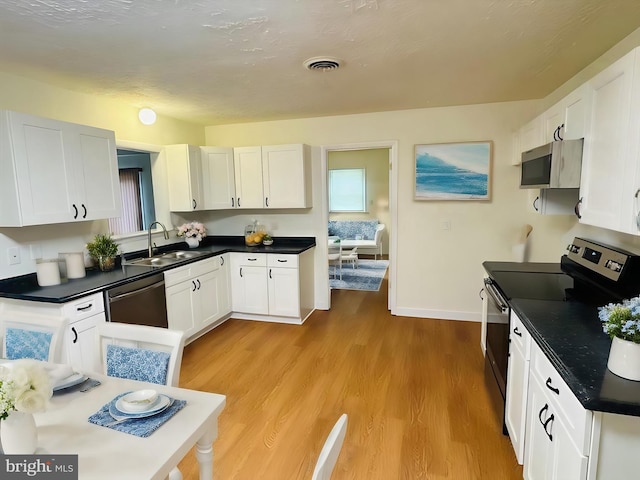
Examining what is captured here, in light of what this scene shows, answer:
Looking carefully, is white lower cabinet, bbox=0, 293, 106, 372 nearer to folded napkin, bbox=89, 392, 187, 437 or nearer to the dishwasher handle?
the dishwasher handle

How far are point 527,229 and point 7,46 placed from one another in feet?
Answer: 14.0

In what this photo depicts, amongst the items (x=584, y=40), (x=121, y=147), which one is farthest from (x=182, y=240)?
(x=584, y=40)

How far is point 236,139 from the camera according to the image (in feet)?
14.6

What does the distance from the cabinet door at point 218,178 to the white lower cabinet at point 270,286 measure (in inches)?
28.0

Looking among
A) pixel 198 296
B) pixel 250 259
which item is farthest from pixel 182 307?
pixel 250 259

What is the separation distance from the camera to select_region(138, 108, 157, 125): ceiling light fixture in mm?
3350

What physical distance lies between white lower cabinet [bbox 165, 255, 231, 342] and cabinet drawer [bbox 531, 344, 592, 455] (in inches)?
103

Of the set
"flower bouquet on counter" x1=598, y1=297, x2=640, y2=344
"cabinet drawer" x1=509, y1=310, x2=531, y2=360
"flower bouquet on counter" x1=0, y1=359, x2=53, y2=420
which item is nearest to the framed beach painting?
"cabinet drawer" x1=509, y1=310, x2=531, y2=360

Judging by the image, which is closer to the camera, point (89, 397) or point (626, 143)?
point (89, 397)

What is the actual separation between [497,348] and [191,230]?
3260 mm

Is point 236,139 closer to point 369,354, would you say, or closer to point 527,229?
point 369,354

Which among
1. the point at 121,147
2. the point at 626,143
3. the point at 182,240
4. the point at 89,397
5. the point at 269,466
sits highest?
the point at 121,147

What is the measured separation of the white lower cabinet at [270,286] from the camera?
385 cm

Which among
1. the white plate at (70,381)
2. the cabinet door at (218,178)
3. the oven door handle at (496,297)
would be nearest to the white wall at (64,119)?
the cabinet door at (218,178)
